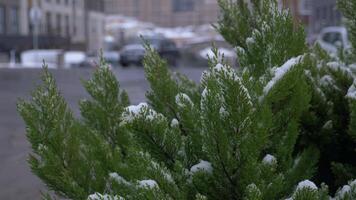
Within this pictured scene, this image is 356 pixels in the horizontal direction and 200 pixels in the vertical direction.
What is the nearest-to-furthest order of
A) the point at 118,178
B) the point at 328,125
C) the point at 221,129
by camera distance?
the point at 221,129, the point at 118,178, the point at 328,125

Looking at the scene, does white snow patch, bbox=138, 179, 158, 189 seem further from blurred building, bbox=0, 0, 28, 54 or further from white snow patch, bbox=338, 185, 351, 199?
blurred building, bbox=0, 0, 28, 54

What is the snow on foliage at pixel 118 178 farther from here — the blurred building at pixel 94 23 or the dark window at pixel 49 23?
the blurred building at pixel 94 23

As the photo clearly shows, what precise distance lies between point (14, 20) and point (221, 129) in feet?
169

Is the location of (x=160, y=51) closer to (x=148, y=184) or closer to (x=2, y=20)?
(x=2, y=20)

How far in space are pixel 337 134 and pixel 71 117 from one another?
1.18 m

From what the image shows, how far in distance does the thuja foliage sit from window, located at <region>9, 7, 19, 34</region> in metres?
49.6

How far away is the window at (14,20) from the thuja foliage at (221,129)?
163 feet

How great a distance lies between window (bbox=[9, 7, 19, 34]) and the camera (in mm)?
50656

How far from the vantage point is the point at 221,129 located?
2.03 metres

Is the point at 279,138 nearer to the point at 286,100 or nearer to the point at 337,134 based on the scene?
the point at 286,100

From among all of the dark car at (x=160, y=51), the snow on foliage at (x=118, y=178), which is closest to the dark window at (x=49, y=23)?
the dark car at (x=160, y=51)

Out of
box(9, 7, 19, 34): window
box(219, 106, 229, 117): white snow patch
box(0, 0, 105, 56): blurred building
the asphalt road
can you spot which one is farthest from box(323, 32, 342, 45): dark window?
box(9, 7, 19, 34): window

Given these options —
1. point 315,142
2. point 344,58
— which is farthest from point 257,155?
point 344,58

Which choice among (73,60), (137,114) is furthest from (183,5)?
(137,114)
